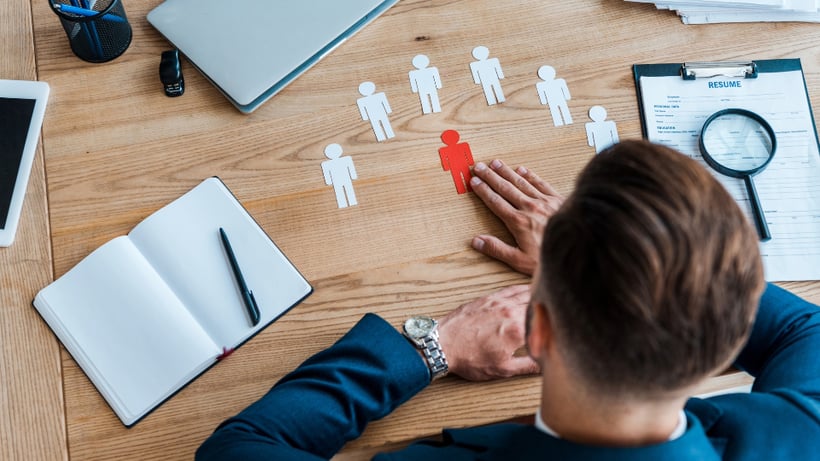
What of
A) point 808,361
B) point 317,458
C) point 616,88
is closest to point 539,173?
point 616,88

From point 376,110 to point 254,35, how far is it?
10.1 inches

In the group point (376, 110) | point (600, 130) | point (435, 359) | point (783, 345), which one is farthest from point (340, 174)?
point (783, 345)

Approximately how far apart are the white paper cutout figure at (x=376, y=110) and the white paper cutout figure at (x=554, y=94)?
28 centimetres

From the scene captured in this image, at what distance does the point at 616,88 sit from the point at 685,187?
2.22 feet

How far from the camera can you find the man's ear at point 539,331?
0.75 meters

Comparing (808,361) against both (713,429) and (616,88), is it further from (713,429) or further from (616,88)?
(616,88)

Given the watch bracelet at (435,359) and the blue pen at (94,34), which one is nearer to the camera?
the watch bracelet at (435,359)

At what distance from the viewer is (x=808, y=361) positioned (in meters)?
1.03

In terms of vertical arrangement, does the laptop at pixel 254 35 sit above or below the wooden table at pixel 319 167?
above

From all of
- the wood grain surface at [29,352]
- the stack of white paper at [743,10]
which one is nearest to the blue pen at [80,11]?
the wood grain surface at [29,352]

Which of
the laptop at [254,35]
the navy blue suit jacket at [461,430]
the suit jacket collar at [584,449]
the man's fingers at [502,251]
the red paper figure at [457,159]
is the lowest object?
the navy blue suit jacket at [461,430]

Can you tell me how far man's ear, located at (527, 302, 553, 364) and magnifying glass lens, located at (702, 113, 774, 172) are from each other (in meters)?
0.62

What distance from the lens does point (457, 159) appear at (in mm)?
1230

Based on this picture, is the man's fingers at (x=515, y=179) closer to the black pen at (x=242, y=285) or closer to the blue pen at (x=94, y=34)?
the black pen at (x=242, y=285)
